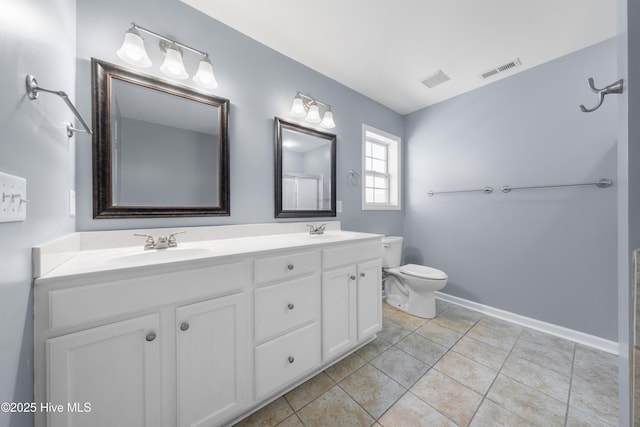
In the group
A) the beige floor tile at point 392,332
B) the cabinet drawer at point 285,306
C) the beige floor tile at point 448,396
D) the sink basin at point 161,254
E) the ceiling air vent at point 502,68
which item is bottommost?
the beige floor tile at point 448,396

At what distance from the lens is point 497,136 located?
2172mm

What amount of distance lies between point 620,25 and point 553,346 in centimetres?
219

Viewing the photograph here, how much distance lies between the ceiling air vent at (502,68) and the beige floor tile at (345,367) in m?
2.80

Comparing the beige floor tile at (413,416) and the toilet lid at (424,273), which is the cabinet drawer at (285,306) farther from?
the toilet lid at (424,273)

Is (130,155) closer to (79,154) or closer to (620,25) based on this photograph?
(79,154)

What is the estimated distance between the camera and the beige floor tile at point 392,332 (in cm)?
181

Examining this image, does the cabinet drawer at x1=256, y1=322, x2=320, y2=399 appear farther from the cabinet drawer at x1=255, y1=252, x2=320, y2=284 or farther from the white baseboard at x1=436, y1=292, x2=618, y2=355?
the white baseboard at x1=436, y1=292, x2=618, y2=355

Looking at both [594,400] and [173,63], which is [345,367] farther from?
[173,63]

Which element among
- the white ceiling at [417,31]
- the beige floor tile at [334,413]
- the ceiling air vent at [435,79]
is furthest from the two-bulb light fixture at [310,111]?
the beige floor tile at [334,413]

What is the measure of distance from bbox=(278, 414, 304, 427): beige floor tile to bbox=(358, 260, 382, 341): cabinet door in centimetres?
63

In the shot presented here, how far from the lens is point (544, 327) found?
75.5 inches

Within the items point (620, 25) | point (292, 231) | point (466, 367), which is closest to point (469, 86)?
point (620, 25)

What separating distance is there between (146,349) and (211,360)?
0.87 feet

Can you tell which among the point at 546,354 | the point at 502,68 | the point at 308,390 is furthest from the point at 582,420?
the point at 502,68
